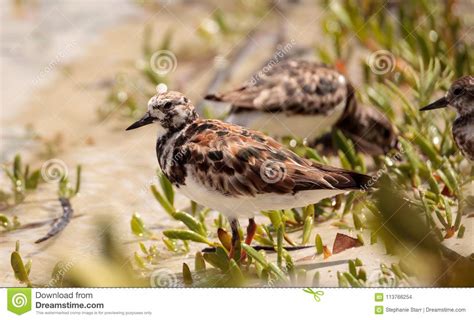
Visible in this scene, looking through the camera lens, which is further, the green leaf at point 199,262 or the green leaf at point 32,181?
the green leaf at point 32,181

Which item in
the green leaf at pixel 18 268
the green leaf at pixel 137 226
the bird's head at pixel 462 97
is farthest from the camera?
the green leaf at pixel 137 226

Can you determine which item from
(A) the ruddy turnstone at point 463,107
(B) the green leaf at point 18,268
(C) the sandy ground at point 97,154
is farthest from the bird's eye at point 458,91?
(B) the green leaf at point 18,268

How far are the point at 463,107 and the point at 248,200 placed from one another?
59.1 inches

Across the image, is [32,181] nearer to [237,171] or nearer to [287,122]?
[287,122]

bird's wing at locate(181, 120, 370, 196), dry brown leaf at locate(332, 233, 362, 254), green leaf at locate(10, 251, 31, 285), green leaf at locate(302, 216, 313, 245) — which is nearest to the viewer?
bird's wing at locate(181, 120, 370, 196)

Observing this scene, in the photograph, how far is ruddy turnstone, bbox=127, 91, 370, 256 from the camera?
463 centimetres

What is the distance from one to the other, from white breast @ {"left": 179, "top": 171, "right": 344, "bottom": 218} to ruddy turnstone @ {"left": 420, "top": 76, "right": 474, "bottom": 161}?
991 mm

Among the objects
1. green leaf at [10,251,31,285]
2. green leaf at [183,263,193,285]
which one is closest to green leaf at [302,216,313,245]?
green leaf at [183,263,193,285]

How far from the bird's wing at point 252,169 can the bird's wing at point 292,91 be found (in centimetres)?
141

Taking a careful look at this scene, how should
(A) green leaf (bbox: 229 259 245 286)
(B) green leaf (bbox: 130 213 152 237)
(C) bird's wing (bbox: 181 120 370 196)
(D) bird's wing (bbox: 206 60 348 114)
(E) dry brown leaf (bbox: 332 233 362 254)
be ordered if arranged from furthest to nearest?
1. (D) bird's wing (bbox: 206 60 348 114)
2. (B) green leaf (bbox: 130 213 152 237)
3. (E) dry brown leaf (bbox: 332 233 362 254)
4. (C) bird's wing (bbox: 181 120 370 196)
5. (A) green leaf (bbox: 229 259 245 286)

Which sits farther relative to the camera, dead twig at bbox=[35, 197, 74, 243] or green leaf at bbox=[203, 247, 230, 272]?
dead twig at bbox=[35, 197, 74, 243]

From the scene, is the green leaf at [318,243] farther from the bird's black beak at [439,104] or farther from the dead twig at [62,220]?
the dead twig at [62,220]

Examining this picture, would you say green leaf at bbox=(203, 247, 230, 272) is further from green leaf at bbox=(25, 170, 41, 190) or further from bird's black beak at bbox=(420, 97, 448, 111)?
green leaf at bbox=(25, 170, 41, 190)

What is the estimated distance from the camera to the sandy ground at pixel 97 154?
5188 mm
